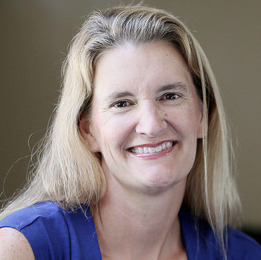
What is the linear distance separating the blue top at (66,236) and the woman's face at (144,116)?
200 millimetres

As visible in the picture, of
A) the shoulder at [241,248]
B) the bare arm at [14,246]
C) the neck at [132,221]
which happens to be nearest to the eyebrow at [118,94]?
the neck at [132,221]

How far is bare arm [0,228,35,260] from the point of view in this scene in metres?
1.46

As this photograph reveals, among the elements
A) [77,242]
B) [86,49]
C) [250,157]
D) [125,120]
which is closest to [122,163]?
[125,120]

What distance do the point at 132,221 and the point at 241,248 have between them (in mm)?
498

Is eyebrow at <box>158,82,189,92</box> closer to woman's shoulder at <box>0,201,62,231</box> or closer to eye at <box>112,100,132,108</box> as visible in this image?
eye at <box>112,100,132,108</box>

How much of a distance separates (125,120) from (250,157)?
155cm

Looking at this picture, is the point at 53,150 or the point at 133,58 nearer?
the point at 133,58

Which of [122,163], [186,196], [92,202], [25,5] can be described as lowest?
[186,196]

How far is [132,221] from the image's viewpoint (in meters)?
1.75

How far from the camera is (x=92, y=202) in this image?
1.77 metres

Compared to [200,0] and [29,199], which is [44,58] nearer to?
[200,0]

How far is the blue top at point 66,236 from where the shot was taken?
5.07 ft

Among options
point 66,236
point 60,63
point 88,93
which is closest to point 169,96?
point 88,93

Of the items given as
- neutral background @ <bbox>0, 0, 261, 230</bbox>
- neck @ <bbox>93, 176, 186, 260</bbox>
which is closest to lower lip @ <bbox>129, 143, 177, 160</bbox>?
neck @ <bbox>93, 176, 186, 260</bbox>
